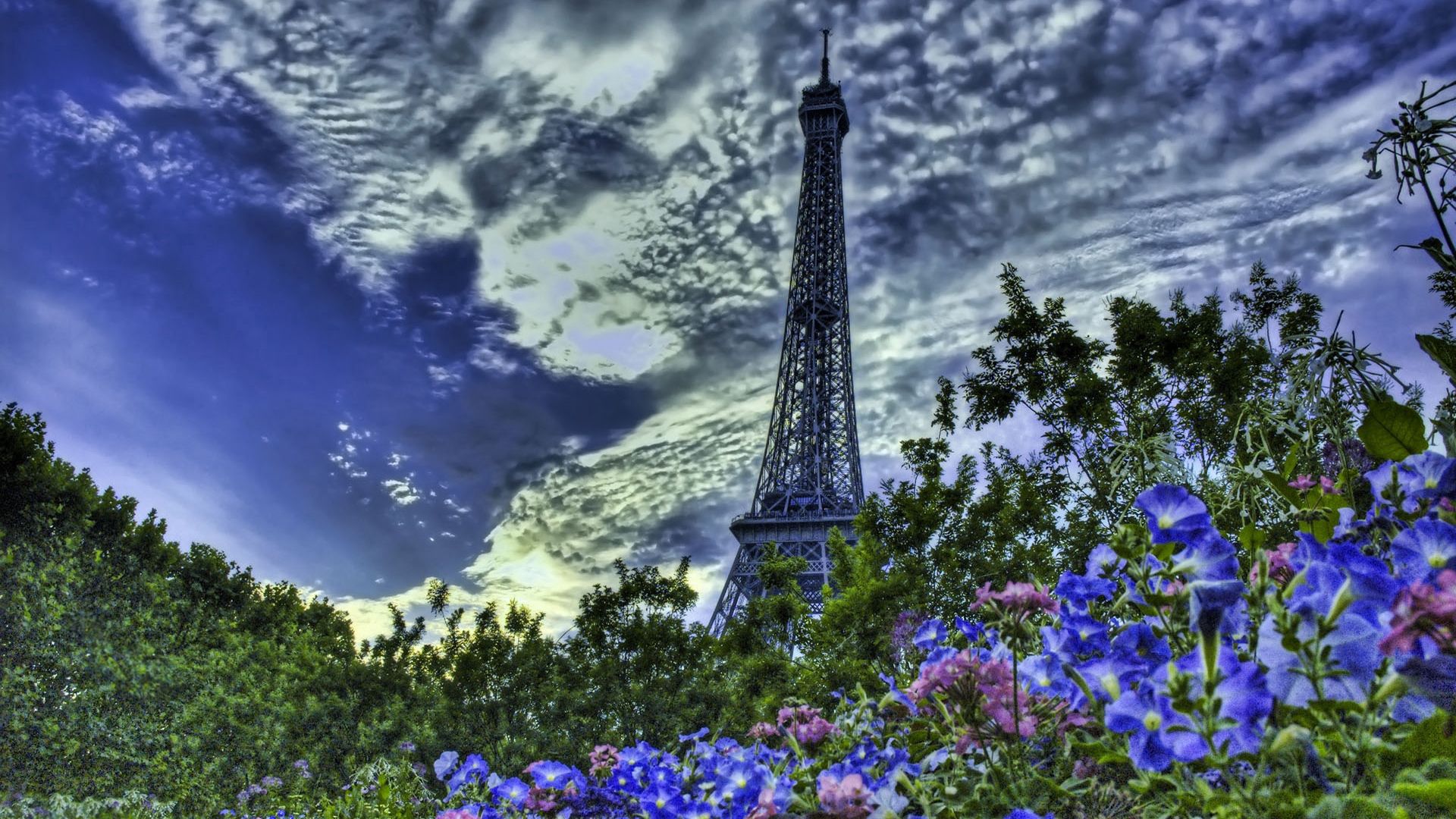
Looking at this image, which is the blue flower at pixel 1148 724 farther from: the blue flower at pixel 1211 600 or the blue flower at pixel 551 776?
the blue flower at pixel 551 776

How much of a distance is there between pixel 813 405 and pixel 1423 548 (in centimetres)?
3080

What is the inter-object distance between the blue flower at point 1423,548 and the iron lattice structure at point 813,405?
23318 mm

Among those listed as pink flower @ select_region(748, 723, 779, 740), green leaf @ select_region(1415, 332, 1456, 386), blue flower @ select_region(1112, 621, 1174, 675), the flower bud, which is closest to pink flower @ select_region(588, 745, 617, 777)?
pink flower @ select_region(748, 723, 779, 740)

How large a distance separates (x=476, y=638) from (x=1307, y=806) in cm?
1382

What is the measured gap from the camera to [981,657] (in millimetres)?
1895

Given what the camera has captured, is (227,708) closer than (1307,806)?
No

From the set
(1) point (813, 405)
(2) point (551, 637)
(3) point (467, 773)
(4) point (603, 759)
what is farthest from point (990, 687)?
(1) point (813, 405)

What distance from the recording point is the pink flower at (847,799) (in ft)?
5.01

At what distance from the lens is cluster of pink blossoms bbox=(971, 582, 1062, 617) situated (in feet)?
4.79

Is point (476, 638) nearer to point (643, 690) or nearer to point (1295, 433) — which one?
point (643, 690)

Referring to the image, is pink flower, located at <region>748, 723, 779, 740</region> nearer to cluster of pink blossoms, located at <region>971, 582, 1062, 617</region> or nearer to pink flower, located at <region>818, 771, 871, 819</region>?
pink flower, located at <region>818, 771, 871, 819</region>

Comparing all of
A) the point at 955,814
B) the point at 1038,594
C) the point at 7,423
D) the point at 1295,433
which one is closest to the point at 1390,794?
the point at 1038,594

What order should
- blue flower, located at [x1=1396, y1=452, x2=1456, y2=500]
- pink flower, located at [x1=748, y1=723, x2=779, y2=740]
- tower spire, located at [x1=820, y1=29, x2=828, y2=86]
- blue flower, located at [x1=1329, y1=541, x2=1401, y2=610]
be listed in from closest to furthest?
blue flower, located at [x1=1329, y1=541, x2=1401, y2=610], blue flower, located at [x1=1396, y1=452, x2=1456, y2=500], pink flower, located at [x1=748, y1=723, x2=779, y2=740], tower spire, located at [x1=820, y1=29, x2=828, y2=86]

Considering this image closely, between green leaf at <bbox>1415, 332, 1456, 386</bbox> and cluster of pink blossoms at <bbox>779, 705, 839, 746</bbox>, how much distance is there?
5.45 ft
